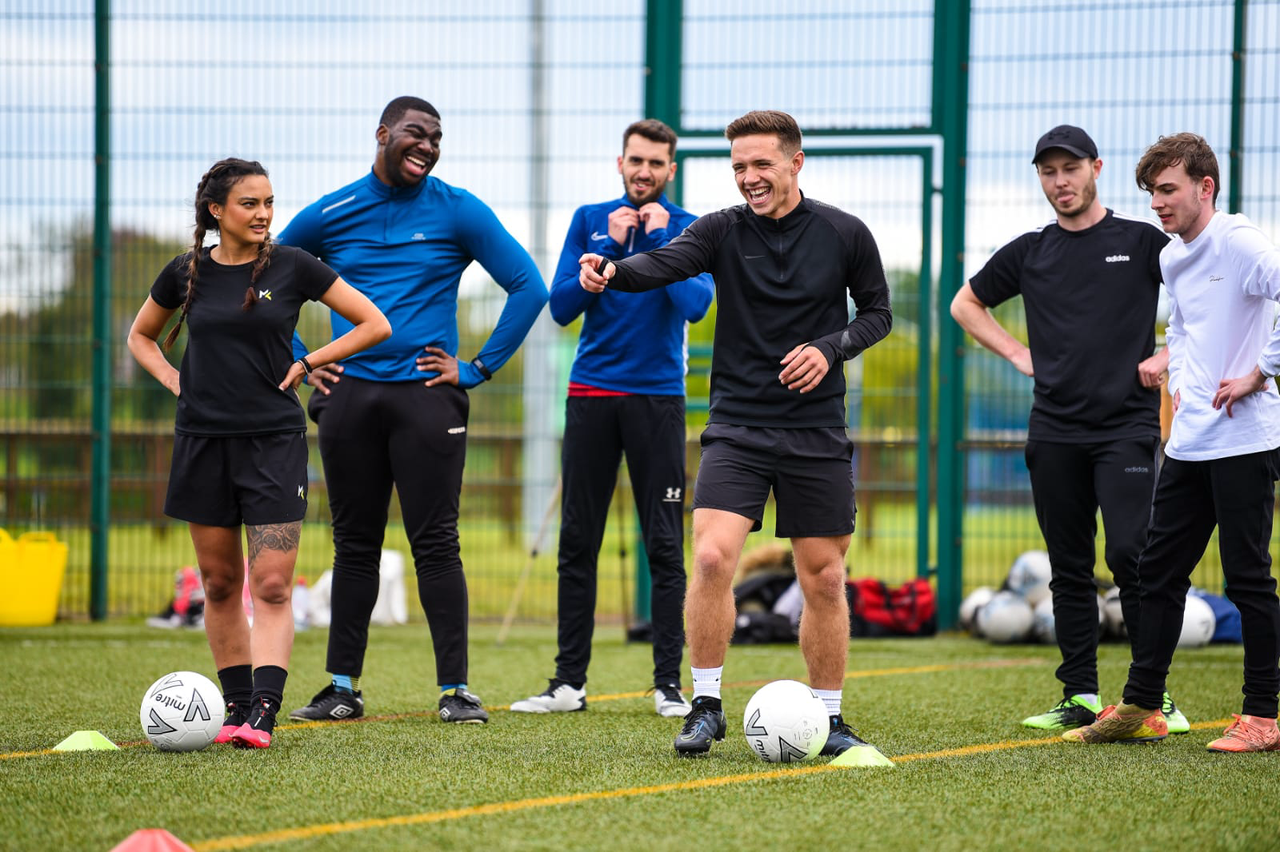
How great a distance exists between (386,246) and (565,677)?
1.86 meters

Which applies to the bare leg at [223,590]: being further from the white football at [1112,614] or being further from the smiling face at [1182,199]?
the white football at [1112,614]

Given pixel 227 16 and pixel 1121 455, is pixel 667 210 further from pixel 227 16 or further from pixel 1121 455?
pixel 227 16

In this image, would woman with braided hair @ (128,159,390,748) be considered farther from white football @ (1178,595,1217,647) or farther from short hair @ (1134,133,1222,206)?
white football @ (1178,595,1217,647)

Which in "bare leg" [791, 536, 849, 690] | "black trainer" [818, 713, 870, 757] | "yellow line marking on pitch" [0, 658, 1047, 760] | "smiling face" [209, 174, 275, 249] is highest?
"smiling face" [209, 174, 275, 249]

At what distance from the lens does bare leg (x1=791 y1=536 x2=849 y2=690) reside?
461 centimetres

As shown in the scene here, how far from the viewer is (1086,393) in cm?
532

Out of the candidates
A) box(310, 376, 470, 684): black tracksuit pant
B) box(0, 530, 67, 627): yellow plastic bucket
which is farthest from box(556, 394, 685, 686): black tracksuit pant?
box(0, 530, 67, 627): yellow plastic bucket

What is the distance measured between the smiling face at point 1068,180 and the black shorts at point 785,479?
152cm

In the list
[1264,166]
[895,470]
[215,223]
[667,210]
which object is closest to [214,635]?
[215,223]

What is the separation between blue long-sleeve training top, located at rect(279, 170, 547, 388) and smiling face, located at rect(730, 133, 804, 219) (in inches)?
53.3

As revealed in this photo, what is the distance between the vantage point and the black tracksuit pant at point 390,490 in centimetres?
546

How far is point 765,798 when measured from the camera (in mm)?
3789

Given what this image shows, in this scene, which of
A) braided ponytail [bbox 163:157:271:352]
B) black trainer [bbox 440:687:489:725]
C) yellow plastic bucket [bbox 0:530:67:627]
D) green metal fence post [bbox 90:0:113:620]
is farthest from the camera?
green metal fence post [bbox 90:0:113:620]

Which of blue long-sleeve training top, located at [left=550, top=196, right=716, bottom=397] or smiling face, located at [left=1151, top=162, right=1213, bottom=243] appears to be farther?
blue long-sleeve training top, located at [left=550, top=196, right=716, bottom=397]
